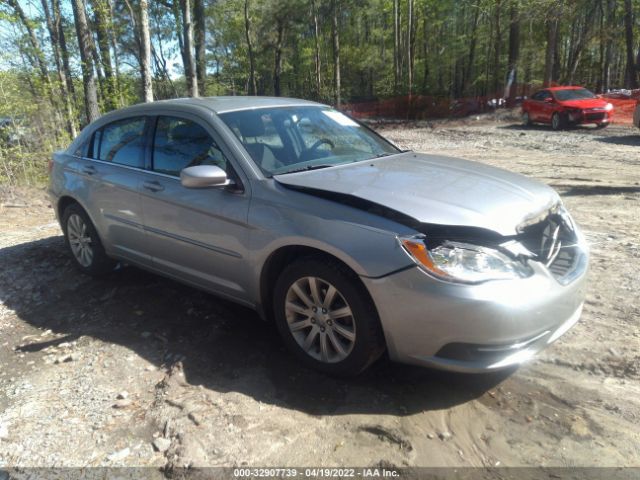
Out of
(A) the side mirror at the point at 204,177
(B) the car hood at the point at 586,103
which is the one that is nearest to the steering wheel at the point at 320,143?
(A) the side mirror at the point at 204,177

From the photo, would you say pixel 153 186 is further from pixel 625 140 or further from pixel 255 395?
pixel 625 140

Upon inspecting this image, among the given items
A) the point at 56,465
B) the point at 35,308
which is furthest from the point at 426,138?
the point at 56,465

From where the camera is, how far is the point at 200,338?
388cm

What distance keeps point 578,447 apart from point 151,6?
34.2m

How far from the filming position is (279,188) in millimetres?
3311

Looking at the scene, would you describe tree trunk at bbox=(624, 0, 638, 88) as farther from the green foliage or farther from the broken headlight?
the broken headlight

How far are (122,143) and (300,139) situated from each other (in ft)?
5.67

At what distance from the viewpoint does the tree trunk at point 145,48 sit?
10.9 m

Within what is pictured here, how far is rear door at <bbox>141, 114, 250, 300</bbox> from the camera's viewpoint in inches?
138

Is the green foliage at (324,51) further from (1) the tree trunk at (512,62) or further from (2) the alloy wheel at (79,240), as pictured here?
(2) the alloy wheel at (79,240)

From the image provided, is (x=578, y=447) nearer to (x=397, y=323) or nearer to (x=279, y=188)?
(x=397, y=323)

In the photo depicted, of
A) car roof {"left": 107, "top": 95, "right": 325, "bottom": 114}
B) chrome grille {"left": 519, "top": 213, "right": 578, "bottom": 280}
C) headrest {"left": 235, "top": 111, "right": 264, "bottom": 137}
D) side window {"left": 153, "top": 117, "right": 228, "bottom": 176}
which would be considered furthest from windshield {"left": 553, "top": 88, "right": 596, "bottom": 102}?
side window {"left": 153, "top": 117, "right": 228, "bottom": 176}

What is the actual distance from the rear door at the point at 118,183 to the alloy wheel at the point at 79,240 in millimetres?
304

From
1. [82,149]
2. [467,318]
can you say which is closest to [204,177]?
[467,318]
